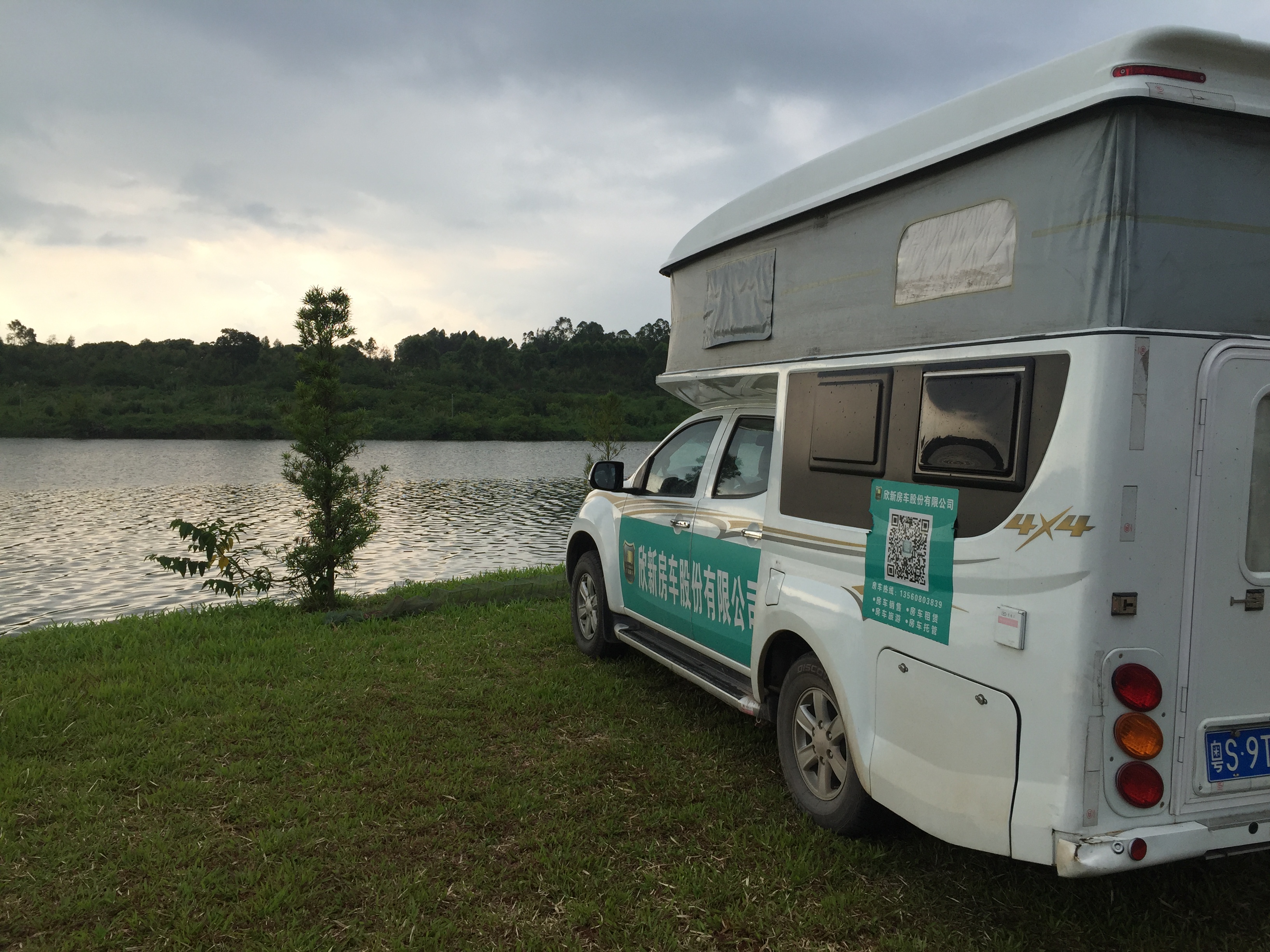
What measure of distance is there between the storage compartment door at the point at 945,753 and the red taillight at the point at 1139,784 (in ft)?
0.99

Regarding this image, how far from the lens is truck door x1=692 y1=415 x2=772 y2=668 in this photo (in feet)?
14.9

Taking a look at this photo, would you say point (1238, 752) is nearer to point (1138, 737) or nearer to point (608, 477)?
point (1138, 737)

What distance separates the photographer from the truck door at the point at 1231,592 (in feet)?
8.86

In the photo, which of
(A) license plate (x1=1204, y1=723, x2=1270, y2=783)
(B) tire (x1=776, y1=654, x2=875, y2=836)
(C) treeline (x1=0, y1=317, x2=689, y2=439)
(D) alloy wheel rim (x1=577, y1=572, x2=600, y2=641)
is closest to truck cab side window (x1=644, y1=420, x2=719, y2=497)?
(D) alloy wheel rim (x1=577, y1=572, x2=600, y2=641)

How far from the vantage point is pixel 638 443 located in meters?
58.7

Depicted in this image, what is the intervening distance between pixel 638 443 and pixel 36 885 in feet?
182

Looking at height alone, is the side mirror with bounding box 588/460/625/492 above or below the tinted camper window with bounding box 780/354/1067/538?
below

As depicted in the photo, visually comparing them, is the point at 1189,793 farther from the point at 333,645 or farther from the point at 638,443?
the point at 638,443

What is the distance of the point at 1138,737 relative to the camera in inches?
104

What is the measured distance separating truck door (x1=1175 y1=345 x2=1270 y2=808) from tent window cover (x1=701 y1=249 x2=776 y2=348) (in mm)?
2157

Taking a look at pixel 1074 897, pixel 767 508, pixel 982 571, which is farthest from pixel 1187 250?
pixel 1074 897

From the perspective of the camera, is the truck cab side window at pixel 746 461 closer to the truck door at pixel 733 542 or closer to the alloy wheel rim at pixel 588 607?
the truck door at pixel 733 542

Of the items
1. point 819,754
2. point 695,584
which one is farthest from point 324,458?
point 819,754

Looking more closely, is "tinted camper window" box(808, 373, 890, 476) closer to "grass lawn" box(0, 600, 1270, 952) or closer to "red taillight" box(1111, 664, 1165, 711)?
"red taillight" box(1111, 664, 1165, 711)
